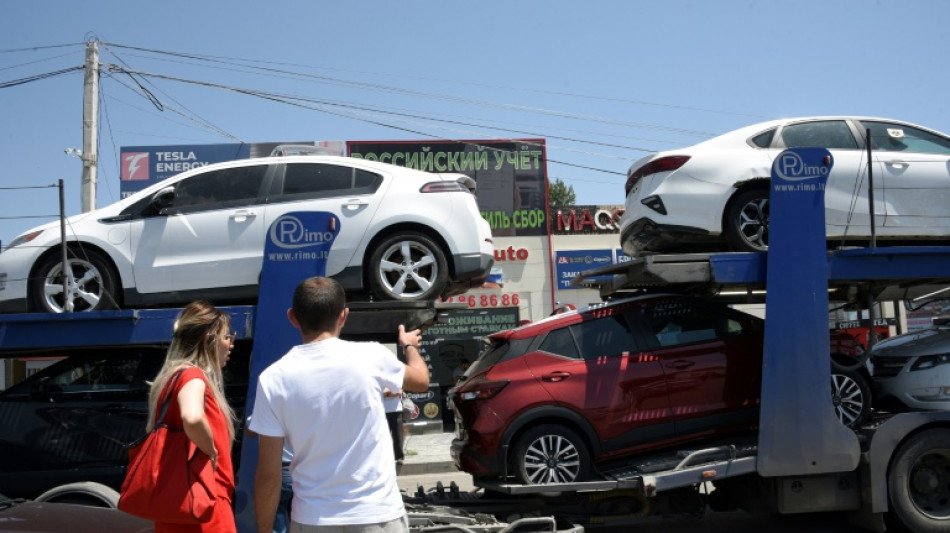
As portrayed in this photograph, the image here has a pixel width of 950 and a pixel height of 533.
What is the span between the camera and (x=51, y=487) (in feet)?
20.1

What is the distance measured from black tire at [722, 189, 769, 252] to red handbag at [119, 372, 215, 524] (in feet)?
17.6

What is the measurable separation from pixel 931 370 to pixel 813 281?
5.64 feet

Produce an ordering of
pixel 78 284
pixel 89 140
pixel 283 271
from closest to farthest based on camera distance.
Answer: pixel 283 271, pixel 78 284, pixel 89 140

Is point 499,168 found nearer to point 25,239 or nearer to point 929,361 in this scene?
point 929,361

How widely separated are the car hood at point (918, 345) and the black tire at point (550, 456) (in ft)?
9.24

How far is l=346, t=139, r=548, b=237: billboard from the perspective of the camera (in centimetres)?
2252

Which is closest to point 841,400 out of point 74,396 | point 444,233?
point 444,233

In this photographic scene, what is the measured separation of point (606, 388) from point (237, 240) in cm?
320

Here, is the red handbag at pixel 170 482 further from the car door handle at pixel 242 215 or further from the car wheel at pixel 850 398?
the car wheel at pixel 850 398

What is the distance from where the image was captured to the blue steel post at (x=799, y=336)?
6.44 meters

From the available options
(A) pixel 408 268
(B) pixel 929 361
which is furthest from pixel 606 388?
(B) pixel 929 361

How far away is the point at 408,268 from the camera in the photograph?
22.0 ft

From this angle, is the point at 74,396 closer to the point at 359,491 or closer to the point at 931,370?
the point at 359,491

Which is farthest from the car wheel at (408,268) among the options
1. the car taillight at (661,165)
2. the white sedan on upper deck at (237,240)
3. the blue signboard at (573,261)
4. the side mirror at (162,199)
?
the blue signboard at (573,261)
